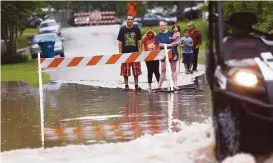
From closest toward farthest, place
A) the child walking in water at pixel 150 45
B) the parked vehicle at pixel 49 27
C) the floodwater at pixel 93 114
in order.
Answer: the floodwater at pixel 93 114 → the child walking in water at pixel 150 45 → the parked vehicle at pixel 49 27

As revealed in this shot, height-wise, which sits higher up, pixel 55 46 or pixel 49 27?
pixel 55 46

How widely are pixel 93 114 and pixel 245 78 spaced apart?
5665mm

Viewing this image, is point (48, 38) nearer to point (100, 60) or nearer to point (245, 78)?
point (100, 60)

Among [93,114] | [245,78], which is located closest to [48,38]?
[93,114]

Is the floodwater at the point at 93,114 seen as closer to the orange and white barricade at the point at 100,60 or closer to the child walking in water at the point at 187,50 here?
the orange and white barricade at the point at 100,60

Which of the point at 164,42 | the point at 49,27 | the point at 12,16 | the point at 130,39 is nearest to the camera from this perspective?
the point at 130,39

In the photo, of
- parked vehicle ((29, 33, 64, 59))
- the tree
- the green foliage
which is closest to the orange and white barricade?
the green foliage

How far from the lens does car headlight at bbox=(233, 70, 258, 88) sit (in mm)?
5992

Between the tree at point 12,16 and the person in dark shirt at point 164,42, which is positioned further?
the tree at point 12,16

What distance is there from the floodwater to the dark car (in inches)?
100.0

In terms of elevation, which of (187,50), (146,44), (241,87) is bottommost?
(187,50)

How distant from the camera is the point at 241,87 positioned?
5973mm

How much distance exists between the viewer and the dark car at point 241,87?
5.94m

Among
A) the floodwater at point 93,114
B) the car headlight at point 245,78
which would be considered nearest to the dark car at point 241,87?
the car headlight at point 245,78
